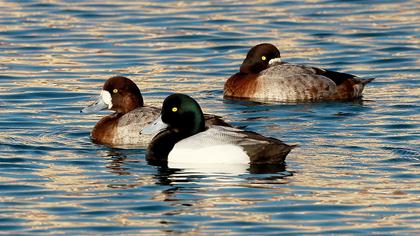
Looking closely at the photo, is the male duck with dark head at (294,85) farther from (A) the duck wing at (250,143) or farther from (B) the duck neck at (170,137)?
(A) the duck wing at (250,143)

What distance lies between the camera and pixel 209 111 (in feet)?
54.7

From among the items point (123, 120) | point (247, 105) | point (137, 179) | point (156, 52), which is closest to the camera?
point (137, 179)

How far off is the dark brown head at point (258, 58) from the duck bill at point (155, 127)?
4.61m

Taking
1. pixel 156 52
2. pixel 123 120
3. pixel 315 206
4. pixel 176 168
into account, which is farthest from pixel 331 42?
pixel 315 206

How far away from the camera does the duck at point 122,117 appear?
14.5 metres

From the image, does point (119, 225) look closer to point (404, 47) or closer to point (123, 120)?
point (123, 120)

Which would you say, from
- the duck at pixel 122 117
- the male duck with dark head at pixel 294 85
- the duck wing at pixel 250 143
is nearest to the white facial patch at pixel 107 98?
the duck at pixel 122 117

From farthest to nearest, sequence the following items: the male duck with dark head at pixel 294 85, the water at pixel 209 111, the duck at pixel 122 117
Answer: the male duck with dark head at pixel 294 85, the duck at pixel 122 117, the water at pixel 209 111

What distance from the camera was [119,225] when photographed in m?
10.7

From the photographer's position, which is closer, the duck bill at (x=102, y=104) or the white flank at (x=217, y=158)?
the white flank at (x=217, y=158)

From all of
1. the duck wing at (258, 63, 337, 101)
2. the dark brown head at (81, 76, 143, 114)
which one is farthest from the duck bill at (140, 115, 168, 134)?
the duck wing at (258, 63, 337, 101)

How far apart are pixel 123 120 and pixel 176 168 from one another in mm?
1925

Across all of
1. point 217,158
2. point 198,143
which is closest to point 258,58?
point 198,143

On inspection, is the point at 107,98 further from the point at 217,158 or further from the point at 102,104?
the point at 217,158
